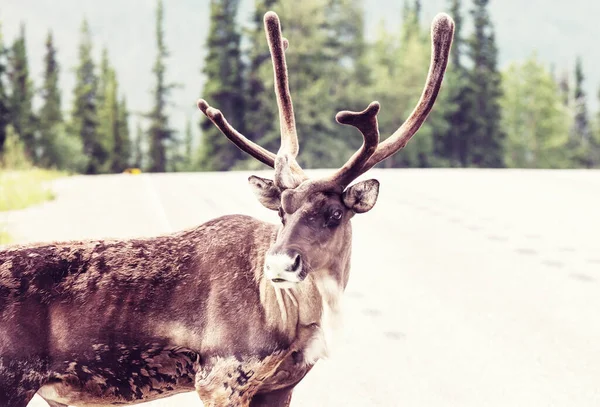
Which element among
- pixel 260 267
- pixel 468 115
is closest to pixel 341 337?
pixel 260 267

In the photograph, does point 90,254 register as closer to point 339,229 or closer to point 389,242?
point 339,229

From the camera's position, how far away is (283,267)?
3.01 meters

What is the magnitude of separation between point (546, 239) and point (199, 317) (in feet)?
25.8

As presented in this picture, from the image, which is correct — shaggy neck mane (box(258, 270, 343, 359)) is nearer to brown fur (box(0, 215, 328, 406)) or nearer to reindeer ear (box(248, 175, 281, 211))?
brown fur (box(0, 215, 328, 406))

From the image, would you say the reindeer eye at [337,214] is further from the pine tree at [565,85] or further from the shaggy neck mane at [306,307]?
the pine tree at [565,85]

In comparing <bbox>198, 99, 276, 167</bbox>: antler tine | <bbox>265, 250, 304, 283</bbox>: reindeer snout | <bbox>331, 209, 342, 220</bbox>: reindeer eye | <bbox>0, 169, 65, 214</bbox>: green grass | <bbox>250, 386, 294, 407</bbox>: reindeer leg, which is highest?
<bbox>198, 99, 276, 167</bbox>: antler tine

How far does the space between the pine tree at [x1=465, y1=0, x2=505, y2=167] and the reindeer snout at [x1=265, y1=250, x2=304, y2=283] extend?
187 feet

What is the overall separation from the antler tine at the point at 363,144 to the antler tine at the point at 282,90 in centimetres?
42

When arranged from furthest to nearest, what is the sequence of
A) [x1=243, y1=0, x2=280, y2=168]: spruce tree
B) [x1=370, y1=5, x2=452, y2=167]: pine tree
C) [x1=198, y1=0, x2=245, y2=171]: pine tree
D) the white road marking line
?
[x1=370, y1=5, x2=452, y2=167]: pine tree, [x1=198, y1=0, x2=245, y2=171]: pine tree, [x1=243, y1=0, x2=280, y2=168]: spruce tree, the white road marking line

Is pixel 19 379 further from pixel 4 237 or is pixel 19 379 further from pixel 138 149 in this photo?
pixel 138 149

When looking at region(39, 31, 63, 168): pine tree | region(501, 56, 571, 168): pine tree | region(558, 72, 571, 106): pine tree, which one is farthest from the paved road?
region(558, 72, 571, 106): pine tree

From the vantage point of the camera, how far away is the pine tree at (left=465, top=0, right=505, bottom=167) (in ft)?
190

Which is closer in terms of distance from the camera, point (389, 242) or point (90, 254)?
point (90, 254)

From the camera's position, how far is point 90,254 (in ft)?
11.3
